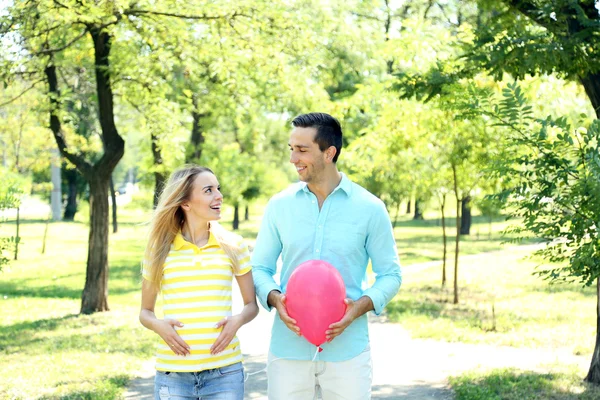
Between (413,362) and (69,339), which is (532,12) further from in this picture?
(69,339)

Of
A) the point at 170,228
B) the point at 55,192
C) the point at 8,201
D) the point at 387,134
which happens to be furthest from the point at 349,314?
the point at 55,192

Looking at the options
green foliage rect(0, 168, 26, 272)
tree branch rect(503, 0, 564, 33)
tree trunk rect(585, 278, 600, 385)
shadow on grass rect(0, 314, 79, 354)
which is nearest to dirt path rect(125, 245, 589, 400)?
tree trunk rect(585, 278, 600, 385)

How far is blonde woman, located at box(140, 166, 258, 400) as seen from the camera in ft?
12.7

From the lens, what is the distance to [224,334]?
12.7 feet

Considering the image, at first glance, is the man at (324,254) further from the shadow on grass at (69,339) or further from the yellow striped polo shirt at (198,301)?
the shadow on grass at (69,339)

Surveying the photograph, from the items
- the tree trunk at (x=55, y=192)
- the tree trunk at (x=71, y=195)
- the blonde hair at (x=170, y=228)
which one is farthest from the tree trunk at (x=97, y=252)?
the tree trunk at (x=71, y=195)

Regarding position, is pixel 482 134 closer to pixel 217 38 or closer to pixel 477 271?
pixel 217 38

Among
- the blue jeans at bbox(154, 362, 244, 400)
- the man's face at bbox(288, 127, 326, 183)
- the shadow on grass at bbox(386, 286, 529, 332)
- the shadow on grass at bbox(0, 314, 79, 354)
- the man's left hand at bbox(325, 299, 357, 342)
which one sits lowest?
the shadow on grass at bbox(0, 314, 79, 354)

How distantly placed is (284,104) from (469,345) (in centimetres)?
641

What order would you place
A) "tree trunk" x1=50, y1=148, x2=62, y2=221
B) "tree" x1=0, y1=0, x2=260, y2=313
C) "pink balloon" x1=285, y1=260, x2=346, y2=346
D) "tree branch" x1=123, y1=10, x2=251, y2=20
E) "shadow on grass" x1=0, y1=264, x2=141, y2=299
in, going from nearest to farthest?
"pink balloon" x1=285, y1=260, x2=346, y2=346 → "tree" x1=0, y1=0, x2=260, y2=313 → "tree branch" x1=123, y1=10, x2=251, y2=20 → "shadow on grass" x1=0, y1=264, x2=141, y2=299 → "tree trunk" x1=50, y1=148, x2=62, y2=221

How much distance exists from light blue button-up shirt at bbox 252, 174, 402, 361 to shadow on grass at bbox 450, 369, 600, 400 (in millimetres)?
3759

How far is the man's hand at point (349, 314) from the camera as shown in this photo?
12.2 feet

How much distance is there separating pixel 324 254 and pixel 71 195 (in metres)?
46.8

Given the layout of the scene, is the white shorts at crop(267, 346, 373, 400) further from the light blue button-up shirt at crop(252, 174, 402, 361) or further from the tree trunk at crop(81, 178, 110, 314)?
the tree trunk at crop(81, 178, 110, 314)
